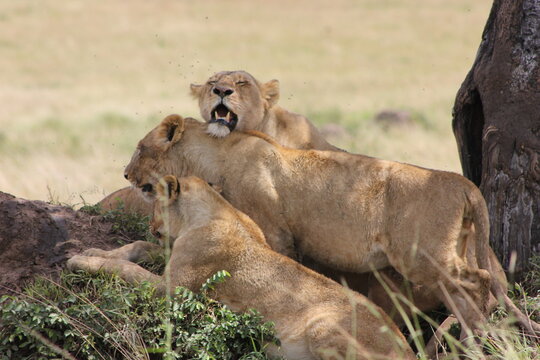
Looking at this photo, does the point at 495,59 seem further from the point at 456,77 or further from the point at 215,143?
the point at 456,77

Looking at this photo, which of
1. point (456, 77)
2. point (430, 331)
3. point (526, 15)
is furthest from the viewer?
point (456, 77)

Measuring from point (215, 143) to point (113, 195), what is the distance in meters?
1.75

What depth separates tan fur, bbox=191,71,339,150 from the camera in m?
7.92

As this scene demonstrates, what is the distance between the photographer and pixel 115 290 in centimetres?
614

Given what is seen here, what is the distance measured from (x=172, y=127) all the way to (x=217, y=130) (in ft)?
1.27

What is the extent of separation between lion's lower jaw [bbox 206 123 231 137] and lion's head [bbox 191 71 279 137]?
Result: 37 centimetres

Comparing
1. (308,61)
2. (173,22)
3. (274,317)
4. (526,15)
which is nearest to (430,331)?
(274,317)

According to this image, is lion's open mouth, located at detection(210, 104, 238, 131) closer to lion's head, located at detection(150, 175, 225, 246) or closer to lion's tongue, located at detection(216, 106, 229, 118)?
lion's tongue, located at detection(216, 106, 229, 118)

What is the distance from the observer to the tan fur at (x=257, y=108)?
7.92m

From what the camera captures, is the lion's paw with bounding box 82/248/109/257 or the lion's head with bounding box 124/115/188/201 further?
the lion's head with bounding box 124/115/188/201

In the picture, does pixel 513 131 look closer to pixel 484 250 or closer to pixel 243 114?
pixel 484 250

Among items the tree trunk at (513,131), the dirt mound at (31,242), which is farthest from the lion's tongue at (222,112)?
the tree trunk at (513,131)

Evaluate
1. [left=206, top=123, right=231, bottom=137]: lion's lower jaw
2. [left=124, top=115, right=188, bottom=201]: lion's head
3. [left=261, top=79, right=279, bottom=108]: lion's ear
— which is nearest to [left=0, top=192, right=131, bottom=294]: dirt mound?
[left=124, top=115, right=188, bottom=201]: lion's head

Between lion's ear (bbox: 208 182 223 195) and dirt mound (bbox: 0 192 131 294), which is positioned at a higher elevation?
lion's ear (bbox: 208 182 223 195)
